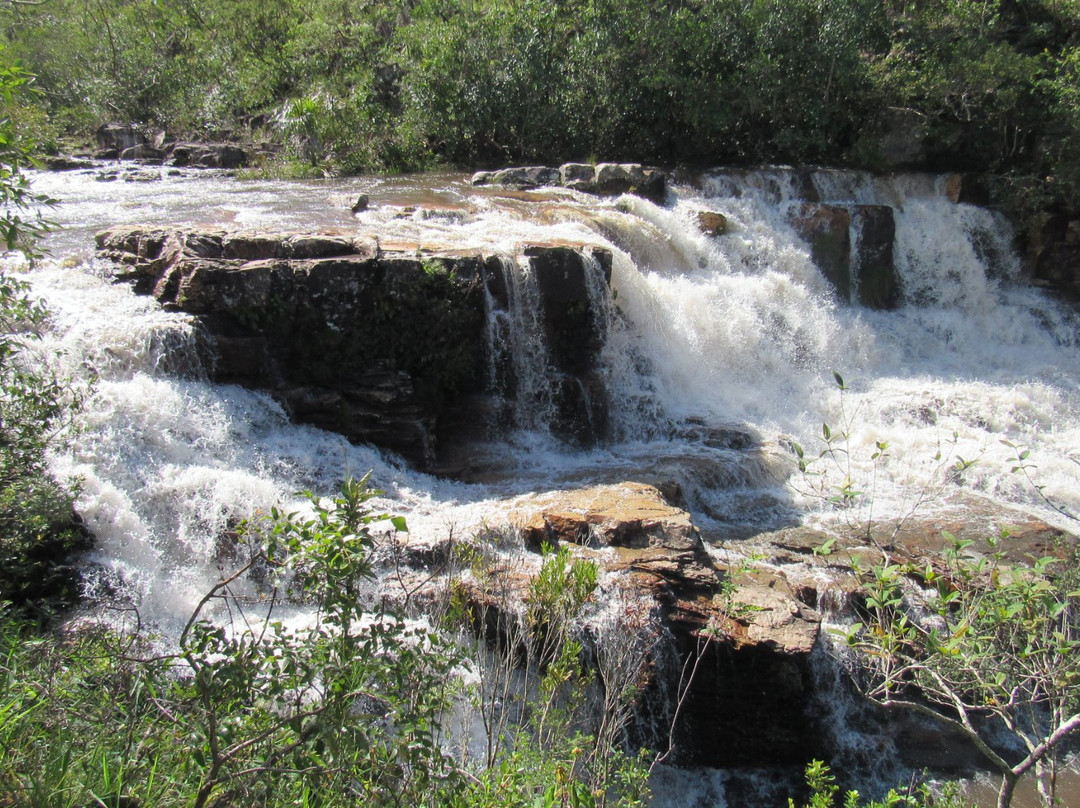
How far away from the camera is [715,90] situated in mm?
16203

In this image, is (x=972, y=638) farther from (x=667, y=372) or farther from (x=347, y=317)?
(x=667, y=372)

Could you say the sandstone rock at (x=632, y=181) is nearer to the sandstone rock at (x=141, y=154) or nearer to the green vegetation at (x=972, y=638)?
the green vegetation at (x=972, y=638)

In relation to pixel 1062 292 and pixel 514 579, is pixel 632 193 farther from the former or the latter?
pixel 514 579

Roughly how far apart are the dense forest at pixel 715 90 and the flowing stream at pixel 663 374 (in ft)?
5.87

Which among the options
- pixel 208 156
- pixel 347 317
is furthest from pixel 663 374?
pixel 208 156

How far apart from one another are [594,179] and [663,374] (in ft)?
17.2

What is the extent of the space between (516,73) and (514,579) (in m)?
14.2

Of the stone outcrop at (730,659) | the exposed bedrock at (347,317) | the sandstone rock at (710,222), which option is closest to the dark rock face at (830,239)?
the sandstone rock at (710,222)

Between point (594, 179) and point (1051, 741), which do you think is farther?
point (594, 179)

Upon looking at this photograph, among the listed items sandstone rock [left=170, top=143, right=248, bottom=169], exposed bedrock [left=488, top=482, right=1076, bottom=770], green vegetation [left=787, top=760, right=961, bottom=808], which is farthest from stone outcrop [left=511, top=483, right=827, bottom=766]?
sandstone rock [left=170, top=143, right=248, bottom=169]

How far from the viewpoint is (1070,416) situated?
11312 millimetres

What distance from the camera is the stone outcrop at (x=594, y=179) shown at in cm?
1380

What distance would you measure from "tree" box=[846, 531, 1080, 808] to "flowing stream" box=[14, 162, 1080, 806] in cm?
117

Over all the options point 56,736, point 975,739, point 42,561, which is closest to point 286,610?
point 42,561
